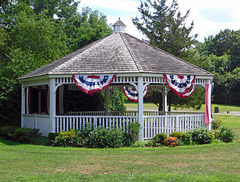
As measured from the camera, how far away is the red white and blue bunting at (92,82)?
14.6 m

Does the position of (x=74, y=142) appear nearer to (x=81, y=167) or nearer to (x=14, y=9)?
(x=81, y=167)

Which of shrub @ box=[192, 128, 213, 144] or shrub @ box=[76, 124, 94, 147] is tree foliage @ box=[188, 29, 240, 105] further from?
shrub @ box=[76, 124, 94, 147]

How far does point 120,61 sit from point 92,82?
1.94 metres

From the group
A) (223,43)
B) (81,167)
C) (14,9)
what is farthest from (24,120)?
(223,43)

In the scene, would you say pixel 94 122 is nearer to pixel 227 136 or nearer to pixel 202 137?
pixel 202 137

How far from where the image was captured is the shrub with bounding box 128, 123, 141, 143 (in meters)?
14.2

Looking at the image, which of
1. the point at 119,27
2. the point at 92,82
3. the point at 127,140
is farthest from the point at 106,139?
the point at 119,27

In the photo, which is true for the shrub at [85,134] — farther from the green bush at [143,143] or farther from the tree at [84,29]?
the tree at [84,29]

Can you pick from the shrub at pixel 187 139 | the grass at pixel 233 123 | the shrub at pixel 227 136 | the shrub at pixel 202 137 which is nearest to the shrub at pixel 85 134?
the shrub at pixel 187 139

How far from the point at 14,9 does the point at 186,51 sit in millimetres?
20448

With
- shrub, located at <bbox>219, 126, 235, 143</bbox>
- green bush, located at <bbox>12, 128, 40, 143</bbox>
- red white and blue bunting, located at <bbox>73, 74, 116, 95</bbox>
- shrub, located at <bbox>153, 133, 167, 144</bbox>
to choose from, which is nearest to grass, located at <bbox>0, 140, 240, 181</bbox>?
shrub, located at <bbox>153, 133, 167, 144</bbox>

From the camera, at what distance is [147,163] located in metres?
10.2

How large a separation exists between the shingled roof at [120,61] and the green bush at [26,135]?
288 cm

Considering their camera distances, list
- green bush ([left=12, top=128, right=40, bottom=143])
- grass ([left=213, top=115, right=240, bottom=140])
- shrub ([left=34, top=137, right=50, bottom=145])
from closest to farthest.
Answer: shrub ([left=34, top=137, right=50, bottom=145]) → green bush ([left=12, top=128, right=40, bottom=143]) → grass ([left=213, top=115, right=240, bottom=140])
